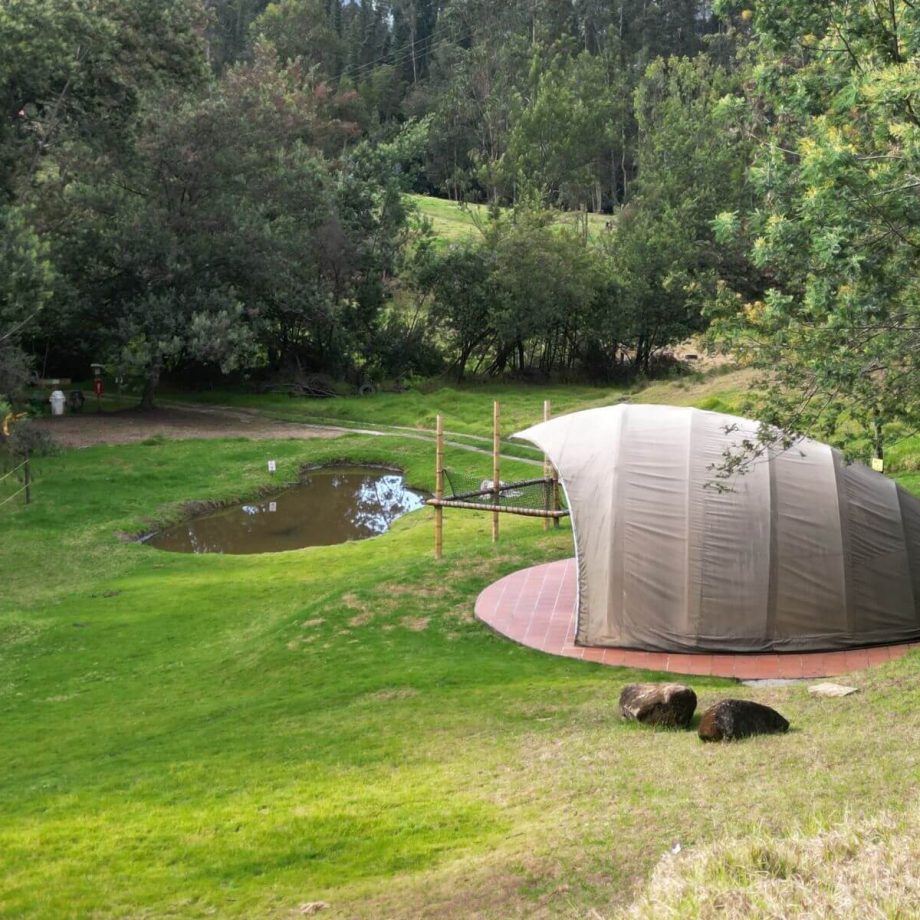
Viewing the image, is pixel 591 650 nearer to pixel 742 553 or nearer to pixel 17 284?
pixel 742 553

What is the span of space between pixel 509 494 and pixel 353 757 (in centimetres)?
1638

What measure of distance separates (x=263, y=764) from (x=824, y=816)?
5688 mm

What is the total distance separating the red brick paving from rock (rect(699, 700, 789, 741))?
11.4ft

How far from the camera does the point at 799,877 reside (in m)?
5.23

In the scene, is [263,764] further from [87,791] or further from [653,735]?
[653,735]

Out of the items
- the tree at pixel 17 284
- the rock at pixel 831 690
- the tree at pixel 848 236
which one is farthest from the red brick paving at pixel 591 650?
the tree at pixel 17 284

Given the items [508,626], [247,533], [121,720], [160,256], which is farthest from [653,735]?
[160,256]

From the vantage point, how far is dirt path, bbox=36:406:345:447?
33.8 meters

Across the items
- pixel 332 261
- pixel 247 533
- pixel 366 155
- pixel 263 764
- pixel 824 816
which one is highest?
pixel 366 155

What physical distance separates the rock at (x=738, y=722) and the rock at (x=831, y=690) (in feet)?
5.32

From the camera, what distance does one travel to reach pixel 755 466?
1467cm

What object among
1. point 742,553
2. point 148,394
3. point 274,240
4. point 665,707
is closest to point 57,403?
point 148,394

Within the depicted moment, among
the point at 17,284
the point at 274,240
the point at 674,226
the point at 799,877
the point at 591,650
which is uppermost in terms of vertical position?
the point at 674,226

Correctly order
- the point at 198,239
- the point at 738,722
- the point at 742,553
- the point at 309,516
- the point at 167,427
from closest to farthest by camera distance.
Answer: the point at 738,722, the point at 742,553, the point at 309,516, the point at 167,427, the point at 198,239
